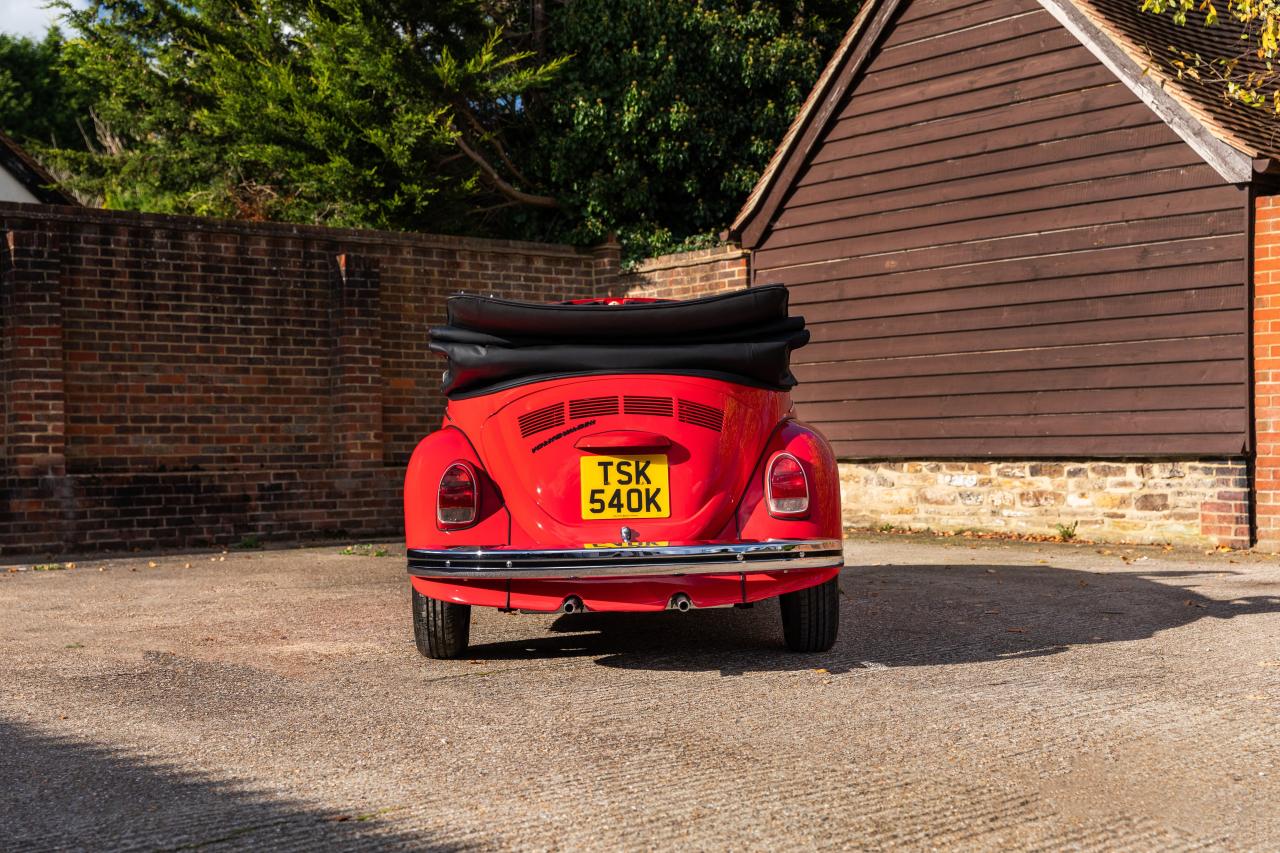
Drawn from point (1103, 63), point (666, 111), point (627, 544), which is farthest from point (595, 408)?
point (666, 111)

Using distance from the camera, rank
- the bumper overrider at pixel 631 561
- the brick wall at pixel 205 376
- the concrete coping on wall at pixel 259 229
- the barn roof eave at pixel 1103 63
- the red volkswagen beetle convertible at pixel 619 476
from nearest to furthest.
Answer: the bumper overrider at pixel 631 561, the red volkswagen beetle convertible at pixel 619 476, the barn roof eave at pixel 1103 63, the brick wall at pixel 205 376, the concrete coping on wall at pixel 259 229

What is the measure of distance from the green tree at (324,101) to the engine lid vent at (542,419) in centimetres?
1337

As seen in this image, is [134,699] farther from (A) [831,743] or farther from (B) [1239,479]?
(B) [1239,479]

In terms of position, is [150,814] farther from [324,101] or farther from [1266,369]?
[324,101]

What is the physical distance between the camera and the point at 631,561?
5.64 m

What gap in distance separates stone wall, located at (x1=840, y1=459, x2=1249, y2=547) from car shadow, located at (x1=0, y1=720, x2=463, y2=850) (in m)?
9.48

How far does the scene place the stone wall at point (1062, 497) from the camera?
37.6ft

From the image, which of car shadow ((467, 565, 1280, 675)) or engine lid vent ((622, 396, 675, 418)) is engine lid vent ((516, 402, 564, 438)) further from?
car shadow ((467, 565, 1280, 675))

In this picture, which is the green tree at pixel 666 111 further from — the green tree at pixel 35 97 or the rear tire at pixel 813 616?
the green tree at pixel 35 97

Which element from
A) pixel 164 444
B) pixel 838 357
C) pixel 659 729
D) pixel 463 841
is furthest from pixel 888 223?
pixel 463 841

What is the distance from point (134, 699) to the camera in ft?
18.2

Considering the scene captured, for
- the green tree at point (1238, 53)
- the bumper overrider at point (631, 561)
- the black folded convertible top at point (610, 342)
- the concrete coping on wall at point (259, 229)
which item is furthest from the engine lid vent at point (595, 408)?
the concrete coping on wall at point (259, 229)

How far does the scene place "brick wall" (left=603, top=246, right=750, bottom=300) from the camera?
51.3ft

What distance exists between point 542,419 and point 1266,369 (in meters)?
7.56
